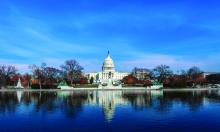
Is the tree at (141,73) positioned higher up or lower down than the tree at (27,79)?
higher up

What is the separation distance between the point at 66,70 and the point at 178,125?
349ft

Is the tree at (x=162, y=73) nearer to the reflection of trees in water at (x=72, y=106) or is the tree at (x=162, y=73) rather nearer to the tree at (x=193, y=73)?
the tree at (x=193, y=73)

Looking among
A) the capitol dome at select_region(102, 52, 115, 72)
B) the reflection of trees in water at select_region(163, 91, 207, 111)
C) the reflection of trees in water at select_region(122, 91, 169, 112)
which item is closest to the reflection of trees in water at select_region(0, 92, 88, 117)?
the reflection of trees in water at select_region(122, 91, 169, 112)

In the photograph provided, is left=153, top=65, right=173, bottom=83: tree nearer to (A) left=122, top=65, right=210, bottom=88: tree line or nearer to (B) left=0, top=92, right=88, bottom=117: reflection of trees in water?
(A) left=122, top=65, right=210, bottom=88: tree line

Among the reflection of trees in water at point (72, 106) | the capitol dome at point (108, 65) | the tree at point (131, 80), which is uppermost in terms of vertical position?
the capitol dome at point (108, 65)

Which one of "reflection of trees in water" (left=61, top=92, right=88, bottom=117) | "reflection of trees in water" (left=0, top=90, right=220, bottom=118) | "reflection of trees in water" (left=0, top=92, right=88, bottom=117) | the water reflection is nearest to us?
"reflection of trees in water" (left=61, top=92, right=88, bottom=117)

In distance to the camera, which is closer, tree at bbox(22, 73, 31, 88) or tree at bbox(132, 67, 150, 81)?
tree at bbox(22, 73, 31, 88)

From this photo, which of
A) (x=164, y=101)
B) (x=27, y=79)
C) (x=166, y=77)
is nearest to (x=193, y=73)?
(x=166, y=77)

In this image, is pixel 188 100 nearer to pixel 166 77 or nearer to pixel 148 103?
pixel 148 103

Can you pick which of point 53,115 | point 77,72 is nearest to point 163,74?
point 77,72

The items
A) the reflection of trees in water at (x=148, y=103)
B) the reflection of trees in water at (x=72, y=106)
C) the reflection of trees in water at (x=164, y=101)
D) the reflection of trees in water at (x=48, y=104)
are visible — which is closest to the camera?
the reflection of trees in water at (x=72, y=106)

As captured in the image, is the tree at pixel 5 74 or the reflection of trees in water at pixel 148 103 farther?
the tree at pixel 5 74

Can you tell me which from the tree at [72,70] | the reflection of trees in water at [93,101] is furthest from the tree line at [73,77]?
the reflection of trees in water at [93,101]

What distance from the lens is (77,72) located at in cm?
13175
